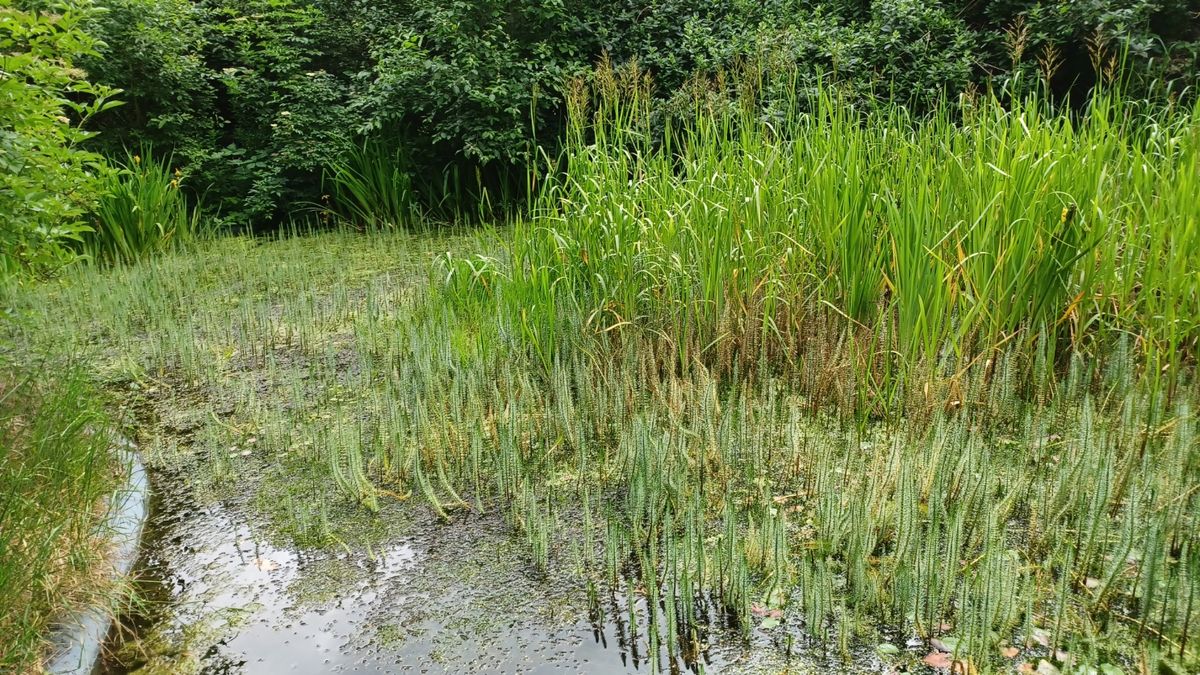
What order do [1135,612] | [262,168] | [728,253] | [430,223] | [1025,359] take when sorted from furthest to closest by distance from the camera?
[262,168] < [430,223] < [728,253] < [1025,359] < [1135,612]

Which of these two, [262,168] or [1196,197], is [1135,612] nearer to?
[1196,197]

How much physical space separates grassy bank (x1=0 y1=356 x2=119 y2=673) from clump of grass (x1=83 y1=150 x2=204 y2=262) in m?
3.88

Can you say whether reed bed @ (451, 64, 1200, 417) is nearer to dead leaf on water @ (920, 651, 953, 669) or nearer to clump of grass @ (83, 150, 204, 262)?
dead leaf on water @ (920, 651, 953, 669)

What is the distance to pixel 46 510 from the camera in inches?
101

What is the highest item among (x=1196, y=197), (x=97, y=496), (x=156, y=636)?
(x=1196, y=197)

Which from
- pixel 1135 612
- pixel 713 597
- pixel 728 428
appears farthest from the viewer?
pixel 728 428

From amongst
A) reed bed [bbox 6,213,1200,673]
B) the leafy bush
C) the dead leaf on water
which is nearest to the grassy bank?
reed bed [bbox 6,213,1200,673]

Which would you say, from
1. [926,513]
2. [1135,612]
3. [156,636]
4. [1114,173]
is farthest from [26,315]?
[1114,173]

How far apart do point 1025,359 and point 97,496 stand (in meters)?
3.50

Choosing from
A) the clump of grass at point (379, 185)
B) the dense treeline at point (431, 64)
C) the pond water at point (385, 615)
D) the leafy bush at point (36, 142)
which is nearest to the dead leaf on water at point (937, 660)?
the pond water at point (385, 615)

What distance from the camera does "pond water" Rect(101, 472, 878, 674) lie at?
215cm

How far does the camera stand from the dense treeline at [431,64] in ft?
20.5

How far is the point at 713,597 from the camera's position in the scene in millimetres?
2299

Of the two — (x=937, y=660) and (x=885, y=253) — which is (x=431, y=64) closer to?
(x=885, y=253)
